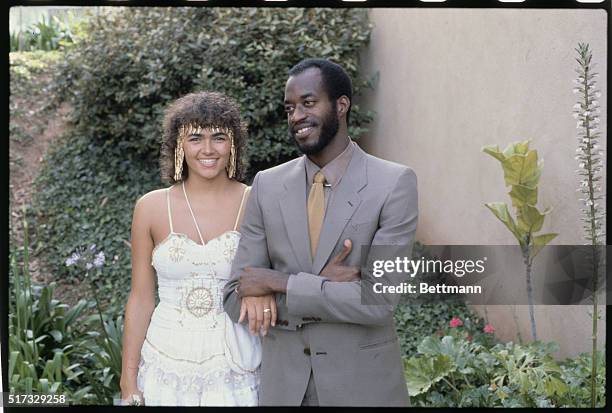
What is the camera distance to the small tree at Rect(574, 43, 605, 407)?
12.0 ft

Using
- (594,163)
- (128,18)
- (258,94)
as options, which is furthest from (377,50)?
(594,163)

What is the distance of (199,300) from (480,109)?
2364 mm

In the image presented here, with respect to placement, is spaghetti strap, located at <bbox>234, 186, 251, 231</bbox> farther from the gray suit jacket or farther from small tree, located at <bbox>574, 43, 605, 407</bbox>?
small tree, located at <bbox>574, 43, 605, 407</bbox>

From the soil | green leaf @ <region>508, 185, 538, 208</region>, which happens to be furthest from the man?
the soil

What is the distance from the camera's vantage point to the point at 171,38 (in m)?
5.87

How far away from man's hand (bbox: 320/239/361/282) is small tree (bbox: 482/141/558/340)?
1068 millimetres

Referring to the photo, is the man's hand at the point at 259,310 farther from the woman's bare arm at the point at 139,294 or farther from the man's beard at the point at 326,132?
the man's beard at the point at 326,132

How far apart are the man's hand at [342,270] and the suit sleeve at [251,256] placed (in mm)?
215

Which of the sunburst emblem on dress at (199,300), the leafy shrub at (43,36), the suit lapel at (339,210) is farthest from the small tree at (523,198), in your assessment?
the leafy shrub at (43,36)

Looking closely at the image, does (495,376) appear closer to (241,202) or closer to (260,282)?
(260,282)

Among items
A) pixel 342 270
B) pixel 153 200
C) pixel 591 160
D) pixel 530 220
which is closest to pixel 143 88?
pixel 153 200

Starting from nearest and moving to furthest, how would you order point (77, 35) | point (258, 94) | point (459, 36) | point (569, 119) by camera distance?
point (569, 119) < point (459, 36) < point (258, 94) < point (77, 35)

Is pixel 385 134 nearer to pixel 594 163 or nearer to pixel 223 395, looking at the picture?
pixel 594 163

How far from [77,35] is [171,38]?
2.55 ft
